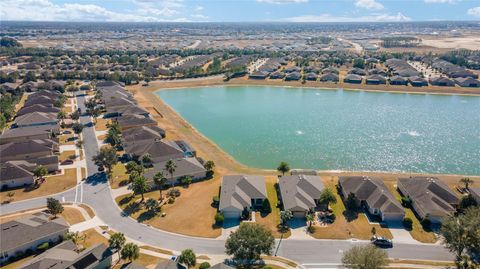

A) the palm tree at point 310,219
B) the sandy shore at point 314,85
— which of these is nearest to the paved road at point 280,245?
the palm tree at point 310,219

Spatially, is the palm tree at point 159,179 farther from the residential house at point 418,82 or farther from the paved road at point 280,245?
the residential house at point 418,82

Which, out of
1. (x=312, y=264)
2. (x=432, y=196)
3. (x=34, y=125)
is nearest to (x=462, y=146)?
(x=432, y=196)

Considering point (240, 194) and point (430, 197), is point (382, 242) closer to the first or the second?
point (430, 197)

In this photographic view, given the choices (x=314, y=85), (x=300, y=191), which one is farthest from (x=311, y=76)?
(x=300, y=191)

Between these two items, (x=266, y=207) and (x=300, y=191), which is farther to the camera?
(x=300, y=191)

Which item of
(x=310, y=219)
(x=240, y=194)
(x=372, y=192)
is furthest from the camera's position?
(x=372, y=192)
